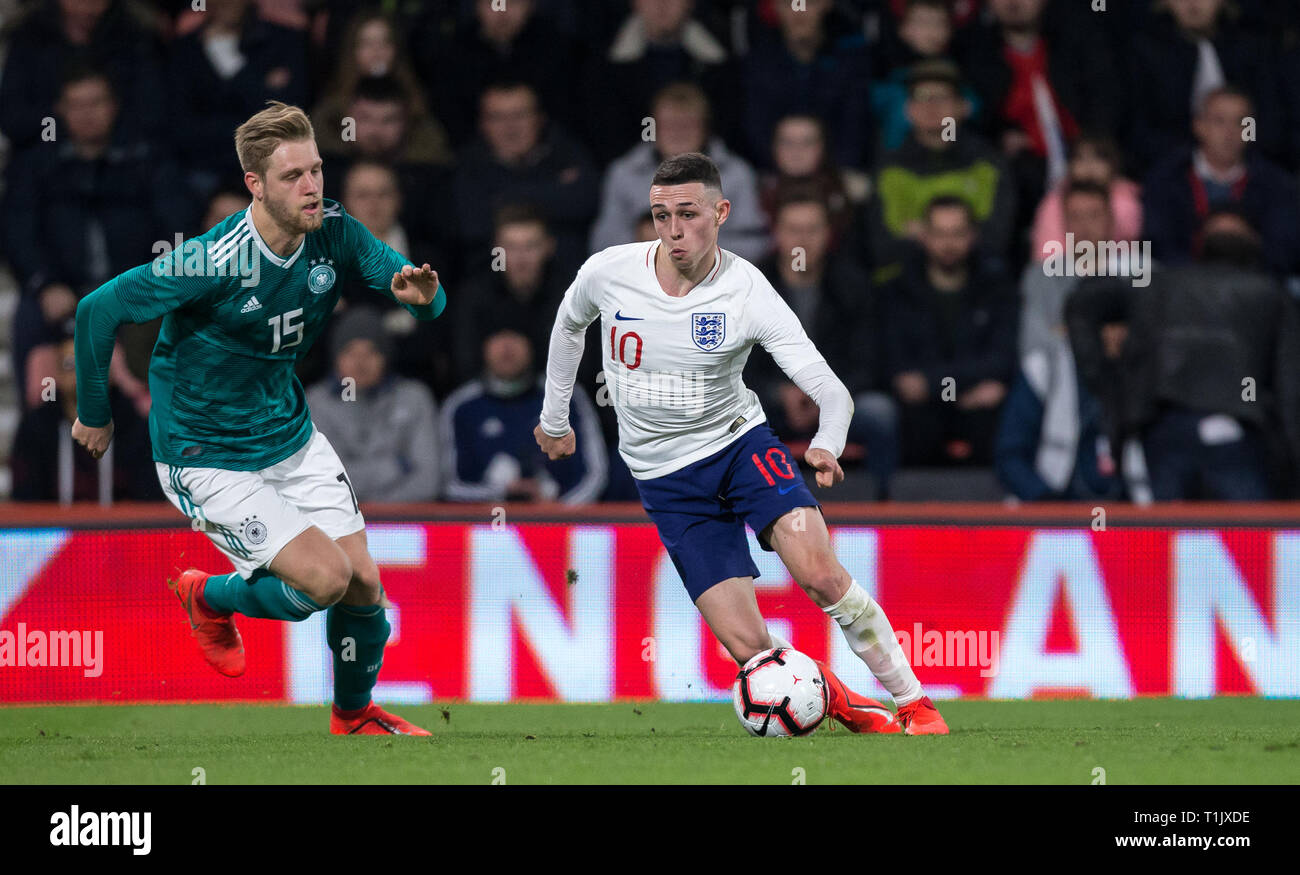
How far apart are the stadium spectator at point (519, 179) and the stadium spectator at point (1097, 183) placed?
7.89 ft

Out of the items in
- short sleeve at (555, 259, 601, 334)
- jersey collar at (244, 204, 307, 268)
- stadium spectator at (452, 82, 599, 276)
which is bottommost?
short sleeve at (555, 259, 601, 334)

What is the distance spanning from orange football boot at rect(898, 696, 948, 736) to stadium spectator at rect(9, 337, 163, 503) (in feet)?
14.4

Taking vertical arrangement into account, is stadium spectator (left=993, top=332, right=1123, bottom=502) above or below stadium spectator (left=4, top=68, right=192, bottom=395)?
below

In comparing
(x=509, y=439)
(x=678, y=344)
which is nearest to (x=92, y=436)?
(x=678, y=344)

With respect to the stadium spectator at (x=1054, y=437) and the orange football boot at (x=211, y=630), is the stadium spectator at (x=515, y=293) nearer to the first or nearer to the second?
the stadium spectator at (x=1054, y=437)

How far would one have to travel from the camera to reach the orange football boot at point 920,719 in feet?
20.3

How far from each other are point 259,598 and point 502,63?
4.54 metres

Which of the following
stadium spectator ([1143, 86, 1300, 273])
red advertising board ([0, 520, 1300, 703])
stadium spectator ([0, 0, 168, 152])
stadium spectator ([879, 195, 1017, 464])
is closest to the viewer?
red advertising board ([0, 520, 1300, 703])

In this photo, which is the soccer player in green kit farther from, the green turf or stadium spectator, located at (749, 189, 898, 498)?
stadium spectator, located at (749, 189, 898, 498)

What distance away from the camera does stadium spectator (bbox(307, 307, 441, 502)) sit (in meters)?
8.75

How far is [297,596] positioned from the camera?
19.8 feet

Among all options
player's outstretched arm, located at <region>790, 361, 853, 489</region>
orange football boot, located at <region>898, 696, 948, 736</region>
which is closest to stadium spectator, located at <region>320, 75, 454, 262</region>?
player's outstretched arm, located at <region>790, 361, 853, 489</region>

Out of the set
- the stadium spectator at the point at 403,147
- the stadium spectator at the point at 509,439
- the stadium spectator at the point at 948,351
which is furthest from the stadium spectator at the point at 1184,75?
the stadium spectator at the point at 403,147

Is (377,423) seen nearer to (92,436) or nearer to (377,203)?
(377,203)
